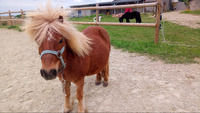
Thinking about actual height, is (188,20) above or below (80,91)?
above

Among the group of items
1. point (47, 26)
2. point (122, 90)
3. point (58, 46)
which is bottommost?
point (122, 90)

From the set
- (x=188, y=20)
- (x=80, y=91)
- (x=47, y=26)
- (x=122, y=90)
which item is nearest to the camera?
(x=47, y=26)

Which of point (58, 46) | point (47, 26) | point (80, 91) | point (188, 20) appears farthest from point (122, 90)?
point (188, 20)

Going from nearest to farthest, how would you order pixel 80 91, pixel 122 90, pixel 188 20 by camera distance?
pixel 80 91, pixel 122 90, pixel 188 20

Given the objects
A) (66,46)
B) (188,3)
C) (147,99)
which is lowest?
(147,99)

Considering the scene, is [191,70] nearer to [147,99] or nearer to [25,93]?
[147,99]

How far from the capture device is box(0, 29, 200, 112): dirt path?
2295mm

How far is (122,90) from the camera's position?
9.05ft

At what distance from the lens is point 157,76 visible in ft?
10.7

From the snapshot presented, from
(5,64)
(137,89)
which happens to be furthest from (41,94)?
(5,64)

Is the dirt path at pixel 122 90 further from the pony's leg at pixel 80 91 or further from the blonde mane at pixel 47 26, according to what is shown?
the blonde mane at pixel 47 26

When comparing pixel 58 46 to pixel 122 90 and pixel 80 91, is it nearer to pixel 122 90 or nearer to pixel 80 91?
pixel 80 91

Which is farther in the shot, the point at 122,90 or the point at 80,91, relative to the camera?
the point at 122,90

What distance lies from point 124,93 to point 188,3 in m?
32.0
